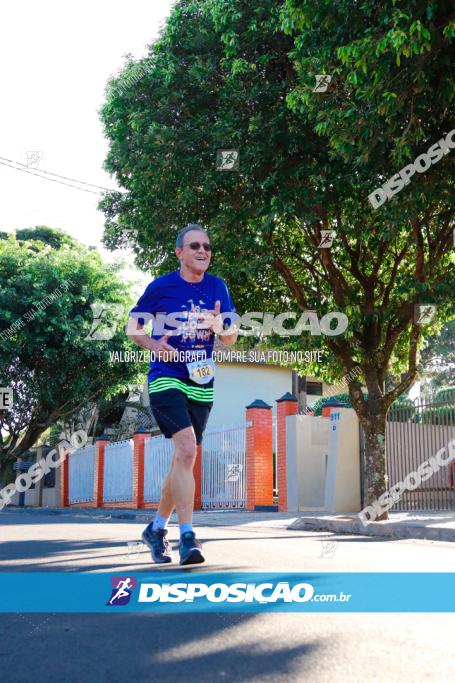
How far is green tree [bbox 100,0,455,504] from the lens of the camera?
31.2ft

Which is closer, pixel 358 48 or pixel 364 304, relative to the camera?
pixel 358 48

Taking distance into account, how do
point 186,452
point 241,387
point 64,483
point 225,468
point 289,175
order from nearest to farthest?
point 186,452
point 289,175
point 225,468
point 64,483
point 241,387

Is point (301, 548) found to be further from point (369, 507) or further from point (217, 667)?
point (369, 507)

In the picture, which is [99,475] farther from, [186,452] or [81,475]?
[186,452]

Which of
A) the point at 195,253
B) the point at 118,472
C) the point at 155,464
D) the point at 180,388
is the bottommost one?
the point at 118,472

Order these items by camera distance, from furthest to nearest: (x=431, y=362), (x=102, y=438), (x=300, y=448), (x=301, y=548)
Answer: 1. (x=431, y=362)
2. (x=102, y=438)
3. (x=300, y=448)
4. (x=301, y=548)

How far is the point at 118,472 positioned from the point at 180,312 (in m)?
20.1

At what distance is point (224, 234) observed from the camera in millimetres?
11734

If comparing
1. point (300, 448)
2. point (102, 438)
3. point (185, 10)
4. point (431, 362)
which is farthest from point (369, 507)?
point (431, 362)

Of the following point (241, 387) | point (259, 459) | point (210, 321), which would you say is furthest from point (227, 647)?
point (241, 387)

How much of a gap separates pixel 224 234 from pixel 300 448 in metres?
6.18

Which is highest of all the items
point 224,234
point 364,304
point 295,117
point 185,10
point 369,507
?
point 185,10

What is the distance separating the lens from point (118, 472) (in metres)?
24.2

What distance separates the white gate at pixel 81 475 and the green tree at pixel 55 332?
179 cm
